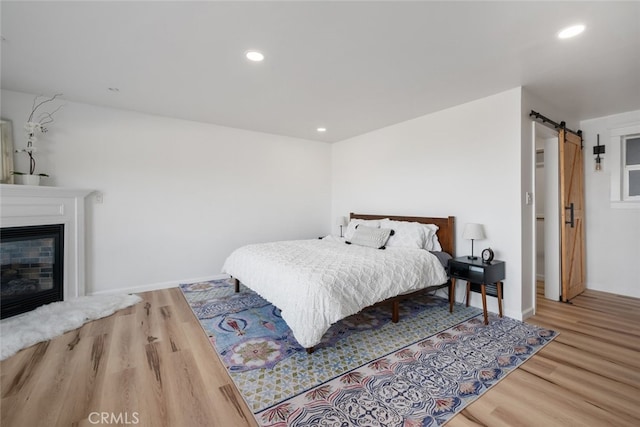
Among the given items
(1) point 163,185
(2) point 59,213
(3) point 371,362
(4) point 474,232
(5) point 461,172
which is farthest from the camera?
(1) point 163,185

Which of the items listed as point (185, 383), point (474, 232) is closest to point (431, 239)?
point (474, 232)

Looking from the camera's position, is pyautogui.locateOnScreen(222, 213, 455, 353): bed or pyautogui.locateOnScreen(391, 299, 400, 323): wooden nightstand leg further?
pyautogui.locateOnScreen(391, 299, 400, 323): wooden nightstand leg

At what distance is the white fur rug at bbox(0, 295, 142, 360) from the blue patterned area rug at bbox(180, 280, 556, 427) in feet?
3.16

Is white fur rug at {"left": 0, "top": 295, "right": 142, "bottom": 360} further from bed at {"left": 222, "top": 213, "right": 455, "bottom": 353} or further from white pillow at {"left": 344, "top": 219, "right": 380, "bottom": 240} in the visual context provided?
white pillow at {"left": 344, "top": 219, "right": 380, "bottom": 240}

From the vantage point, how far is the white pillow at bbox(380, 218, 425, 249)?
359 centimetres

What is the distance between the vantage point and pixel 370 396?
5.98 ft

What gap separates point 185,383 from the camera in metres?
1.94

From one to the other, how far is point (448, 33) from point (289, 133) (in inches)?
129

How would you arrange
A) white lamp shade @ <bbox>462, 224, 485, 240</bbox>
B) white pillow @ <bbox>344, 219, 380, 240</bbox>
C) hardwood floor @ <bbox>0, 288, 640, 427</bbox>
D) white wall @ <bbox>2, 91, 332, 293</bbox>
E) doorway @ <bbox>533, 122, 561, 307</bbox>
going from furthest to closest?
white pillow @ <bbox>344, 219, 380, 240</bbox> < doorway @ <bbox>533, 122, 561, 307</bbox> < white wall @ <bbox>2, 91, 332, 293</bbox> < white lamp shade @ <bbox>462, 224, 485, 240</bbox> < hardwood floor @ <bbox>0, 288, 640, 427</bbox>

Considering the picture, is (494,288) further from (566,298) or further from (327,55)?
(327,55)

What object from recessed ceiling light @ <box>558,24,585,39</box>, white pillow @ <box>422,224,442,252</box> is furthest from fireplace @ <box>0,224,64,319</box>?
recessed ceiling light @ <box>558,24,585,39</box>

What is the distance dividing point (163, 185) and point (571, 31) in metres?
4.72

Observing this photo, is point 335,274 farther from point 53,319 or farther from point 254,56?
point 53,319

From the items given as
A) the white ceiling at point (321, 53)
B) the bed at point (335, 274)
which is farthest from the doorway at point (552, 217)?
the bed at point (335, 274)
